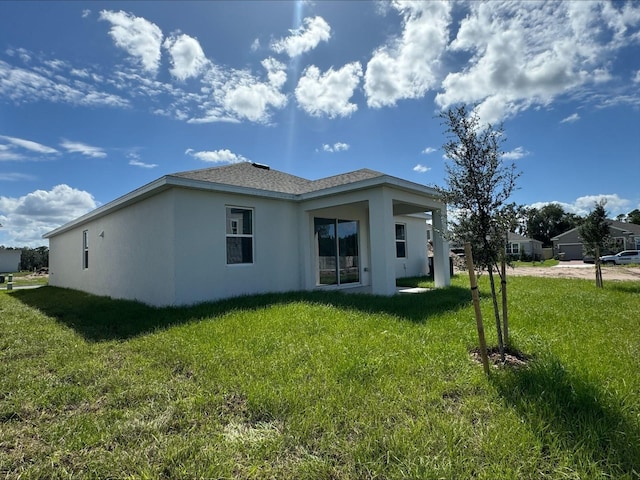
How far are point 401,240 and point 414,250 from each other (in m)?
1.31

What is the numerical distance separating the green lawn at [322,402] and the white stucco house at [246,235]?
2784 mm

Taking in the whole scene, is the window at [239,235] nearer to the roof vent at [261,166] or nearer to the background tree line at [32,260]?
the roof vent at [261,166]

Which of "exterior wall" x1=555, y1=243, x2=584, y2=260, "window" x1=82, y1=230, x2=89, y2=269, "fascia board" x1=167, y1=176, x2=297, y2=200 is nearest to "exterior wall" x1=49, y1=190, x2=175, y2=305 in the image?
"window" x1=82, y1=230, x2=89, y2=269

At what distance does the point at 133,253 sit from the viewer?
395 inches

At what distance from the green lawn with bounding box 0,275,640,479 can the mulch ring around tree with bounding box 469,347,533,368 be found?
0.12m

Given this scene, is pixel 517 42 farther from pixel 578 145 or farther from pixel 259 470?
pixel 259 470

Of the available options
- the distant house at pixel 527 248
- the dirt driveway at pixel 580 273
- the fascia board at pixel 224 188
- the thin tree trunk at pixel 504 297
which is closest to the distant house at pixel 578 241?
the distant house at pixel 527 248

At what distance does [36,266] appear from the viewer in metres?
43.3

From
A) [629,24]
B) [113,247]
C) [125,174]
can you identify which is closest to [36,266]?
[125,174]

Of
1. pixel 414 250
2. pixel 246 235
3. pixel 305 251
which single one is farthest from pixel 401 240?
pixel 246 235

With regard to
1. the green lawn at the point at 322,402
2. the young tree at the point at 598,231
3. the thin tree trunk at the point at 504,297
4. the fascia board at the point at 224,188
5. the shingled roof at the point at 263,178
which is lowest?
the green lawn at the point at 322,402

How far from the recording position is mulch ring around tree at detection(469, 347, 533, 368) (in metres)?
4.07

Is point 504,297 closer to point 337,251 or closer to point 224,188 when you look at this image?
point 224,188

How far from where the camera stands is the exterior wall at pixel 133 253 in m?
8.41
